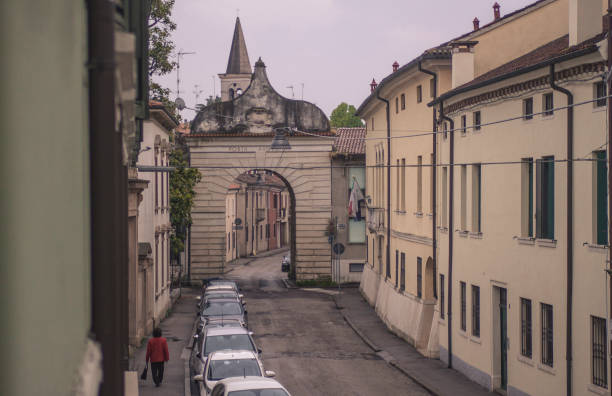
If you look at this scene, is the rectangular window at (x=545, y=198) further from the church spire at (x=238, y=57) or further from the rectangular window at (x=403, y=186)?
the church spire at (x=238, y=57)

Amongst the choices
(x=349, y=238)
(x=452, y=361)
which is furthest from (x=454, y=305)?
(x=349, y=238)

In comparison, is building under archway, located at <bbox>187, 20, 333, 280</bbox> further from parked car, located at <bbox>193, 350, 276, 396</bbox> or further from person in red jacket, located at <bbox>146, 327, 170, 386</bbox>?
parked car, located at <bbox>193, 350, 276, 396</bbox>

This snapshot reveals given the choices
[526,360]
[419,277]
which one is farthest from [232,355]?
[419,277]

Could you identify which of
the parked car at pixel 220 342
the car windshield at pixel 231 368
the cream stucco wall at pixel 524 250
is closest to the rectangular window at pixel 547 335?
the cream stucco wall at pixel 524 250

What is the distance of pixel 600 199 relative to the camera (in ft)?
51.5

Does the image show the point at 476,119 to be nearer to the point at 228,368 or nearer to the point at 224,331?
the point at 224,331

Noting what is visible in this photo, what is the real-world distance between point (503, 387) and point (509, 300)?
2.54 metres

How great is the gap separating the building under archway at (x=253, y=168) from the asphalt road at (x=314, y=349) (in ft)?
11.0

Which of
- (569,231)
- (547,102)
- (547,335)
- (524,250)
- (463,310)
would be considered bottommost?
(463,310)

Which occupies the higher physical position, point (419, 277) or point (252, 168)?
point (252, 168)

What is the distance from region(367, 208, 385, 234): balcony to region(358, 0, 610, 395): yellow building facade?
4763mm

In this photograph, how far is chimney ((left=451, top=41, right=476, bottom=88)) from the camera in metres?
24.6

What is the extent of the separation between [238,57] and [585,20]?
82.7 meters

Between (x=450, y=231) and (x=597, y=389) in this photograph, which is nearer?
(x=597, y=389)
